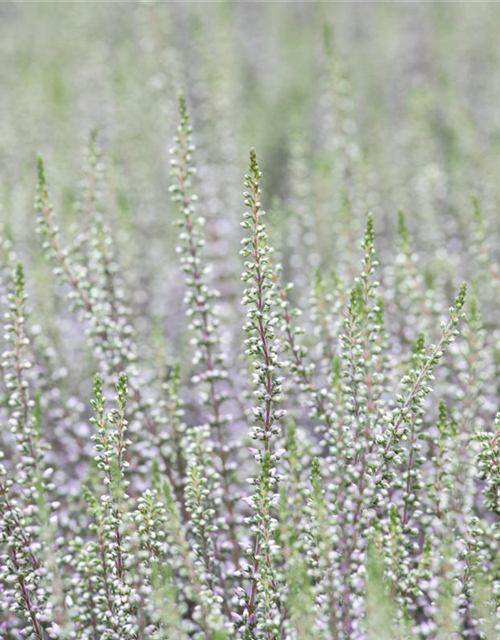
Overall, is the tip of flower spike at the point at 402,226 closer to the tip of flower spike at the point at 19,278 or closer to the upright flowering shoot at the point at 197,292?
the upright flowering shoot at the point at 197,292

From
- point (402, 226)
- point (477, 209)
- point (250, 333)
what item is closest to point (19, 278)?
point (250, 333)

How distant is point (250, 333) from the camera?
8.73ft

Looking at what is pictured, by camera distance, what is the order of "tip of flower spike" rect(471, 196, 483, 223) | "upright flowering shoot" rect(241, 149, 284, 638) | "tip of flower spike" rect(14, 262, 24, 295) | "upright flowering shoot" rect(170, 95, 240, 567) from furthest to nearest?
"tip of flower spike" rect(471, 196, 483, 223) < "upright flowering shoot" rect(170, 95, 240, 567) < "tip of flower spike" rect(14, 262, 24, 295) < "upright flowering shoot" rect(241, 149, 284, 638)

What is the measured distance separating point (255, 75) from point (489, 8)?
7.86ft

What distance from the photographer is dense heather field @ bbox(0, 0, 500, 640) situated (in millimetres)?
2631

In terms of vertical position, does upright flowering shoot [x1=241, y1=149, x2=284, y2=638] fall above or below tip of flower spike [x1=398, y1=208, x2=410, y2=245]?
below

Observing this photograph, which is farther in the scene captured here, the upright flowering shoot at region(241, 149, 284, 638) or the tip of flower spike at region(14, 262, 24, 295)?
the tip of flower spike at region(14, 262, 24, 295)

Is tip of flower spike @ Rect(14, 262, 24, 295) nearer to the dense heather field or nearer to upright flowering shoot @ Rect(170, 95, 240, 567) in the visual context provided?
the dense heather field

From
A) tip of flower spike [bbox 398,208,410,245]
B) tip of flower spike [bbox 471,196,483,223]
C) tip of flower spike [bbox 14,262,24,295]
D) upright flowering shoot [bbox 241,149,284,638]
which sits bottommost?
upright flowering shoot [bbox 241,149,284,638]

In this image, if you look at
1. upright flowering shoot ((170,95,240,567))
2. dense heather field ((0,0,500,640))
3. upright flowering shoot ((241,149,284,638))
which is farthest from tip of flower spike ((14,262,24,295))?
upright flowering shoot ((241,149,284,638))

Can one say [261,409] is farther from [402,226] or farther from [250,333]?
[402,226]

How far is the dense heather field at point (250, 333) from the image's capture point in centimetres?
263

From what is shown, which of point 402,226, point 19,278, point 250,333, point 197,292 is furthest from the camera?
point 402,226

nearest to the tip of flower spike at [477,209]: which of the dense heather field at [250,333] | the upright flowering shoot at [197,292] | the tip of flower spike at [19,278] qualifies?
the dense heather field at [250,333]
